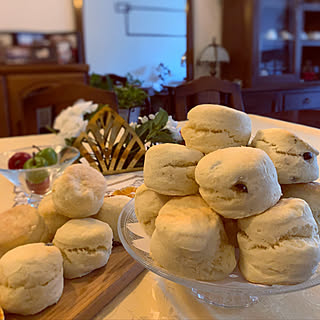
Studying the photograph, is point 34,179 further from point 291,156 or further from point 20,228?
point 291,156

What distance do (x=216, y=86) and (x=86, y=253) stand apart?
132 centimetres

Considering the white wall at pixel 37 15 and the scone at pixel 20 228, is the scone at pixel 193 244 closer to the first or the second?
the scone at pixel 20 228

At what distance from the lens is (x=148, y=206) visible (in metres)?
0.45

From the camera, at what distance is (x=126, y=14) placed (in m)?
3.13

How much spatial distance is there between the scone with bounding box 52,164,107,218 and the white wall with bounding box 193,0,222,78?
2.84 m

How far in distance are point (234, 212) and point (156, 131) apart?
1.78 ft

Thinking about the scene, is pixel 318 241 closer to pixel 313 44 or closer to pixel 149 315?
pixel 149 315

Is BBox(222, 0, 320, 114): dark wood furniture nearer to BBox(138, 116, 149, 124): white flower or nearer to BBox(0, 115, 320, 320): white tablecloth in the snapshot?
BBox(138, 116, 149, 124): white flower

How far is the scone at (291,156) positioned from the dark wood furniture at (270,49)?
2.74m

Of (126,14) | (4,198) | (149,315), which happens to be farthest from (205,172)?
(126,14)

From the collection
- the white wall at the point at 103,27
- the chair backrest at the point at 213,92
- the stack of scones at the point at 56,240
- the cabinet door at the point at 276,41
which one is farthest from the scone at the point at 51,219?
the cabinet door at the point at 276,41

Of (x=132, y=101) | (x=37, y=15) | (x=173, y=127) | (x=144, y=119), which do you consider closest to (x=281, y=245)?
(x=173, y=127)

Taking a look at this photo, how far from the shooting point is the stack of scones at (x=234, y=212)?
0.38m

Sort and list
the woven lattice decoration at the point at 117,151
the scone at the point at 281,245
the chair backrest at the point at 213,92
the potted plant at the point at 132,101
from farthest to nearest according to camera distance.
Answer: the chair backrest at the point at 213,92 < the potted plant at the point at 132,101 < the woven lattice decoration at the point at 117,151 < the scone at the point at 281,245
